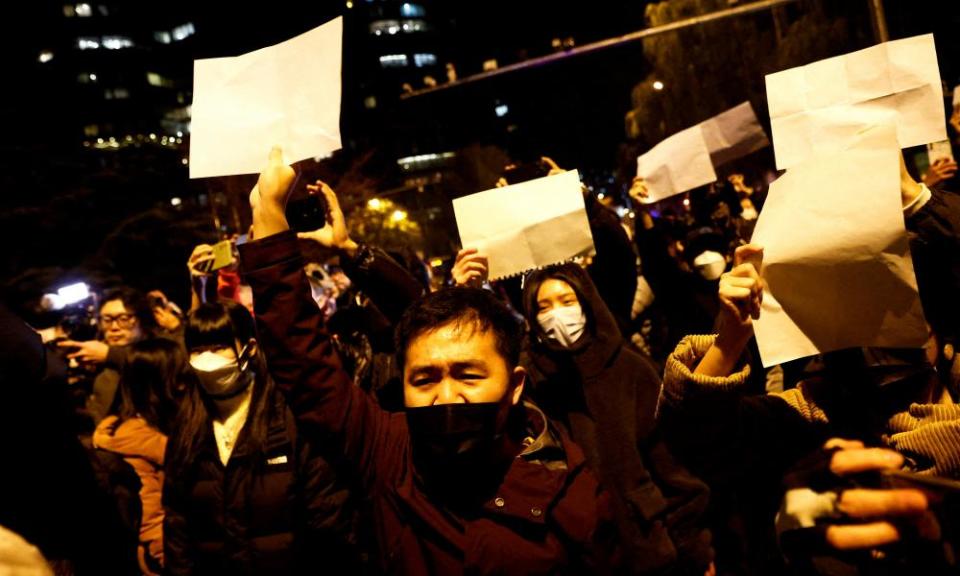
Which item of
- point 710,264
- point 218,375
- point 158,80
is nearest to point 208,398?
point 218,375

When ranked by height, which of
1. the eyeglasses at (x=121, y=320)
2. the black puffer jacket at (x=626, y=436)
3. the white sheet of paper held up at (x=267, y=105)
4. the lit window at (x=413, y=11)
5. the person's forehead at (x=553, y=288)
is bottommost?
the black puffer jacket at (x=626, y=436)

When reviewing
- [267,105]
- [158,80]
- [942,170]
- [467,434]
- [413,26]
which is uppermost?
[413,26]

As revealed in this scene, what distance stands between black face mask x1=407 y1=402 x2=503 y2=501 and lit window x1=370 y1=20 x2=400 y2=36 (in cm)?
9289

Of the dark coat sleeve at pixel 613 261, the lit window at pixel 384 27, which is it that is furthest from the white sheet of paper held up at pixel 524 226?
the lit window at pixel 384 27

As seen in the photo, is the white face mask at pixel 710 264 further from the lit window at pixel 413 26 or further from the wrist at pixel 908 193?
the lit window at pixel 413 26

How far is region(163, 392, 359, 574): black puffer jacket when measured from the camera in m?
2.65

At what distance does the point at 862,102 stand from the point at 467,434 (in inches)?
86.6

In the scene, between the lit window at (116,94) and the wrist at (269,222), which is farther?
the lit window at (116,94)

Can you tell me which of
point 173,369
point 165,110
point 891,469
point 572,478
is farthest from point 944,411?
point 165,110

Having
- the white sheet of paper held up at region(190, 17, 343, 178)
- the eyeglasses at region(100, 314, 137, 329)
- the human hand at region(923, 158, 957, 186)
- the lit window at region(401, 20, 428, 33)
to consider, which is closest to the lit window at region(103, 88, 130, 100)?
the lit window at region(401, 20, 428, 33)

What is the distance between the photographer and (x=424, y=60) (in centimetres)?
9350

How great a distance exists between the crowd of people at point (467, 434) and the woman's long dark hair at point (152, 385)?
1 centimetres

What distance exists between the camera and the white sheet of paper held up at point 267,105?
203 cm

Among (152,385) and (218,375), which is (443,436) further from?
(152,385)
